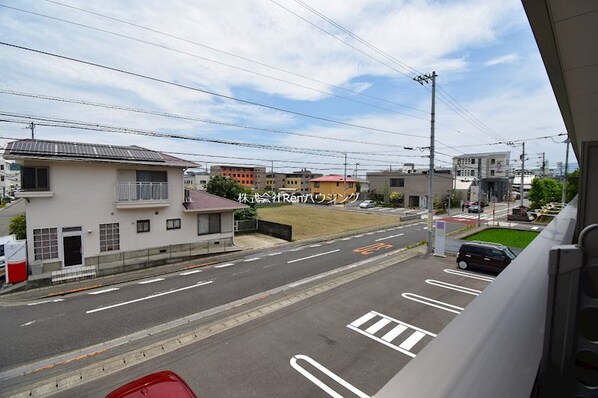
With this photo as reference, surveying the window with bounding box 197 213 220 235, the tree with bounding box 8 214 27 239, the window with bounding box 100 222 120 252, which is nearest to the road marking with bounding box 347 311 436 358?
the window with bounding box 197 213 220 235

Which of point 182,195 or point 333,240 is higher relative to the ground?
point 182,195

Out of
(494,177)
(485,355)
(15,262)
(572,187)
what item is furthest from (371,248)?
(494,177)

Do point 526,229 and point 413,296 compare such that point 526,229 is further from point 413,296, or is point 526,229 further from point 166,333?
point 166,333

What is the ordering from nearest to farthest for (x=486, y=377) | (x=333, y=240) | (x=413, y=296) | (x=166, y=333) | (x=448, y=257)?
(x=486, y=377), (x=166, y=333), (x=413, y=296), (x=448, y=257), (x=333, y=240)

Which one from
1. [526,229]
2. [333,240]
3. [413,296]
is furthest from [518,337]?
[526,229]

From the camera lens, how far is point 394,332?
8438mm

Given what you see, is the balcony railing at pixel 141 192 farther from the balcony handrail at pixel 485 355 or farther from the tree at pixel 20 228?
the balcony handrail at pixel 485 355

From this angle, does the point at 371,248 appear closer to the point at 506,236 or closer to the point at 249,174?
the point at 506,236

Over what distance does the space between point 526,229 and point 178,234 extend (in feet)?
93.1

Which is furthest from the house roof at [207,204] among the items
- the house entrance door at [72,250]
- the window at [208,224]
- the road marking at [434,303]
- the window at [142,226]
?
the road marking at [434,303]

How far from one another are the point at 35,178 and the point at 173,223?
21.0ft

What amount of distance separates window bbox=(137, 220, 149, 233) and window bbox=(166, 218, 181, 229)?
1094mm

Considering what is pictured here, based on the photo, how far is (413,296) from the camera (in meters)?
11.2

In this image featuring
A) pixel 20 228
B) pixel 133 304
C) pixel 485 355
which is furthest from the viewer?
pixel 20 228
